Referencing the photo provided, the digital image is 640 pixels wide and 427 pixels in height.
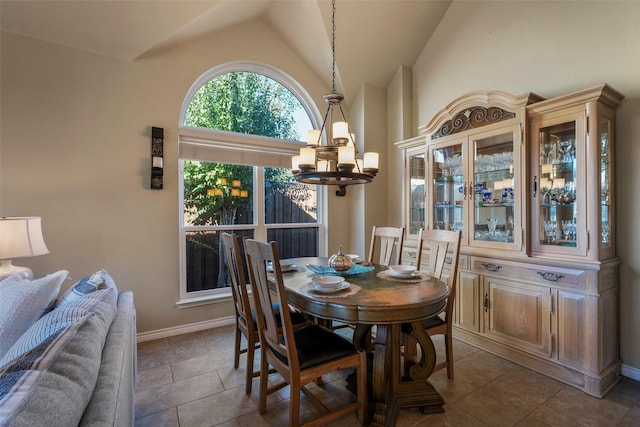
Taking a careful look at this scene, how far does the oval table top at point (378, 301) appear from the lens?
5.32 feet

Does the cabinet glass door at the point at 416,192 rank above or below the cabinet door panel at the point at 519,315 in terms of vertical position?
above

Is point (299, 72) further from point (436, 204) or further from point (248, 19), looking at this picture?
point (436, 204)

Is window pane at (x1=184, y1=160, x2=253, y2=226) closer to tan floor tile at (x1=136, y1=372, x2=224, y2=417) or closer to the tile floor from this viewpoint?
the tile floor

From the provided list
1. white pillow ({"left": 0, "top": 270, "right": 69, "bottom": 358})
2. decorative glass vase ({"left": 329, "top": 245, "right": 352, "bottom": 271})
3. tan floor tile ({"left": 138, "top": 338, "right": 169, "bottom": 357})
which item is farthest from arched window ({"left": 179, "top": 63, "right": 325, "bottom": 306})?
white pillow ({"left": 0, "top": 270, "right": 69, "bottom": 358})

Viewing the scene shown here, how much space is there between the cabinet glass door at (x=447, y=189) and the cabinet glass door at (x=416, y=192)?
229 millimetres

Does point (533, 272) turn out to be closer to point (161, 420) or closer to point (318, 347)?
point (318, 347)

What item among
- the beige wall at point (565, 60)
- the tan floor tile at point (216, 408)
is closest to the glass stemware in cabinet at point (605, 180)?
the beige wall at point (565, 60)

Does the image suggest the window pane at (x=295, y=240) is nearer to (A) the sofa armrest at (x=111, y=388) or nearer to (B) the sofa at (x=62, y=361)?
(B) the sofa at (x=62, y=361)

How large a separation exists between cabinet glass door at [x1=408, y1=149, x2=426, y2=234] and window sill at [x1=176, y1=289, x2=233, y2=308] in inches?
89.8

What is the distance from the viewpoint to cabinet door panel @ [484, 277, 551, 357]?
7.76 feet

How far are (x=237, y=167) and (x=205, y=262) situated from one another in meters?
1.18

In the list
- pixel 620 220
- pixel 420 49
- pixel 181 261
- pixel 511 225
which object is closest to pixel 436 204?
pixel 511 225

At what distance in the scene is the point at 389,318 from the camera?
1613mm

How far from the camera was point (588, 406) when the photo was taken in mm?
1998
